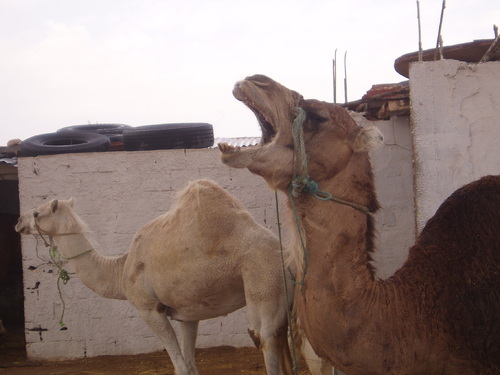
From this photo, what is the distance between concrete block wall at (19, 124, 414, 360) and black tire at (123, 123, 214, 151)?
0.53 meters

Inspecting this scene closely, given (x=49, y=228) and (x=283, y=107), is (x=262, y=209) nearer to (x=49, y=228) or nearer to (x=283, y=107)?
(x=49, y=228)

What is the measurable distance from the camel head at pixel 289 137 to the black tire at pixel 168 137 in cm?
518

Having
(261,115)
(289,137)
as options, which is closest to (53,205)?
(261,115)

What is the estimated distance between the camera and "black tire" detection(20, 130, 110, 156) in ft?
27.4

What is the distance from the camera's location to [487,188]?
10.3 feet

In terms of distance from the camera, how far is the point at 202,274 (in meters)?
4.71

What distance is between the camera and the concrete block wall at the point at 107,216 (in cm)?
773

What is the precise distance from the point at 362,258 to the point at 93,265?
11.0 feet

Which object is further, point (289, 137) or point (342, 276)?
point (289, 137)

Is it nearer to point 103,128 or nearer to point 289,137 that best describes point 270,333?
point 289,137

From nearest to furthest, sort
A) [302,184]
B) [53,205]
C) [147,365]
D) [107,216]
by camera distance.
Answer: [302,184]
[53,205]
[147,365]
[107,216]

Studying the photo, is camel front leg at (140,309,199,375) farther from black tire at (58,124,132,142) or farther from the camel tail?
black tire at (58,124,132,142)

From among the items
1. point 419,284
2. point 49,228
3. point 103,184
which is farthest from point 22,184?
point 419,284

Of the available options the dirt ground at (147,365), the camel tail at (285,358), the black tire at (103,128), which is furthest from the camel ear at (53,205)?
the black tire at (103,128)
